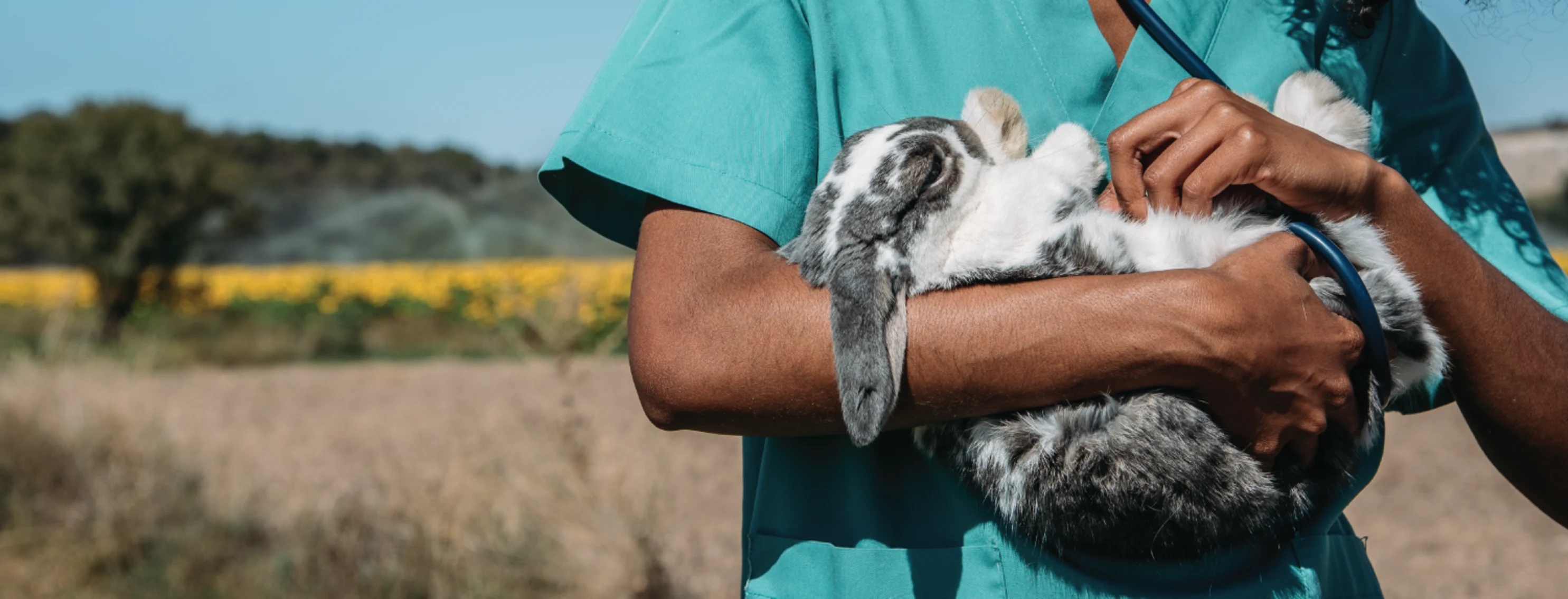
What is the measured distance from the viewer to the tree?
20.7m

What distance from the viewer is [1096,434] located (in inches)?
50.1

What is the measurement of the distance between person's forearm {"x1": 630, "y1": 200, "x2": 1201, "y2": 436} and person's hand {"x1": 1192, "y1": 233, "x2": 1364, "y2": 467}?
0.14ft

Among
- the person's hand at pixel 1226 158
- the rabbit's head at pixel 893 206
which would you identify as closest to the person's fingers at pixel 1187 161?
the person's hand at pixel 1226 158

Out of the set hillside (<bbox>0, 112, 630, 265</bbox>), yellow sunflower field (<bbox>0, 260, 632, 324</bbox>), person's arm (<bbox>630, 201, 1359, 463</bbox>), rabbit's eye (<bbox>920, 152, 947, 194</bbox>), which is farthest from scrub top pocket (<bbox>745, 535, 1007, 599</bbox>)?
hillside (<bbox>0, 112, 630, 265</bbox>)

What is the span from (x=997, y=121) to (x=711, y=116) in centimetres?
41

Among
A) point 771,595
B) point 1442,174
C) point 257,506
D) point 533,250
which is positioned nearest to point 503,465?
point 257,506

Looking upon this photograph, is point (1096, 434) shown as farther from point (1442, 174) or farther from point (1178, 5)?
point (1442, 174)

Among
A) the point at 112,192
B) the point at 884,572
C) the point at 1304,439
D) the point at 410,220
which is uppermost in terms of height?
the point at 1304,439

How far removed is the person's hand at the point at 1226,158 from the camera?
127 centimetres

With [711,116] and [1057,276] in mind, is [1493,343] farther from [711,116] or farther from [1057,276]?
[711,116]

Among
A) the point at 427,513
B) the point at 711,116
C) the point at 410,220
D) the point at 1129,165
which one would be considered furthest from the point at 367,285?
the point at 1129,165

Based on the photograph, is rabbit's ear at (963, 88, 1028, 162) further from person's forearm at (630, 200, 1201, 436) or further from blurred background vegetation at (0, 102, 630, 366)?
blurred background vegetation at (0, 102, 630, 366)

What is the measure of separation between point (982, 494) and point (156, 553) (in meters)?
6.38

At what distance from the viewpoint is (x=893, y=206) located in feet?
4.73
